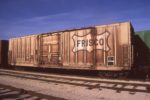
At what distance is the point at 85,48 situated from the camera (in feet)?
47.8

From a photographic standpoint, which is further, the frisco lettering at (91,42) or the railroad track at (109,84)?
the frisco lettering at (91,42)

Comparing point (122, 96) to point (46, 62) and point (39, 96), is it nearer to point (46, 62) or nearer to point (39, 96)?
point (39, 96)

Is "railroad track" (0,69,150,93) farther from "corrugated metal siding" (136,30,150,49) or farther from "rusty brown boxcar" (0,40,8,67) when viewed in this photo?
"rusty brown boxcar" (0,40,8,67)

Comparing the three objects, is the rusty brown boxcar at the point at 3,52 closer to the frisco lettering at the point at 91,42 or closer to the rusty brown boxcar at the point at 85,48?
the rusty brown boxcar at the point at 85,48

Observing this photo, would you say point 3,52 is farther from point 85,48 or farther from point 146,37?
point 146,37

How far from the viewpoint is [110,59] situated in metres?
13.1

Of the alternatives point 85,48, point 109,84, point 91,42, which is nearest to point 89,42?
point 91,42

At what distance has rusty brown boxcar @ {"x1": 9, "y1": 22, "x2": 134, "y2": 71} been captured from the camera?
12.5m

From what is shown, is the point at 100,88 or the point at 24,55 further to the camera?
the point at 24,55

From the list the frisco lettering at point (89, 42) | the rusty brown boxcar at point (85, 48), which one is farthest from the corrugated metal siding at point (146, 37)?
the frisco lettering at point (89, 42)

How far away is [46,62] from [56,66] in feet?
4.80

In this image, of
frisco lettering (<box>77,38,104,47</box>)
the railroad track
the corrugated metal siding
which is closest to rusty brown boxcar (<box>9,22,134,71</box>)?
frisco lettering (<box>77,38,104,47</box>)

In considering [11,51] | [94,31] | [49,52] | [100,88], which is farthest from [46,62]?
[100,88]

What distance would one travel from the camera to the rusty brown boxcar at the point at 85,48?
41.2 ft
